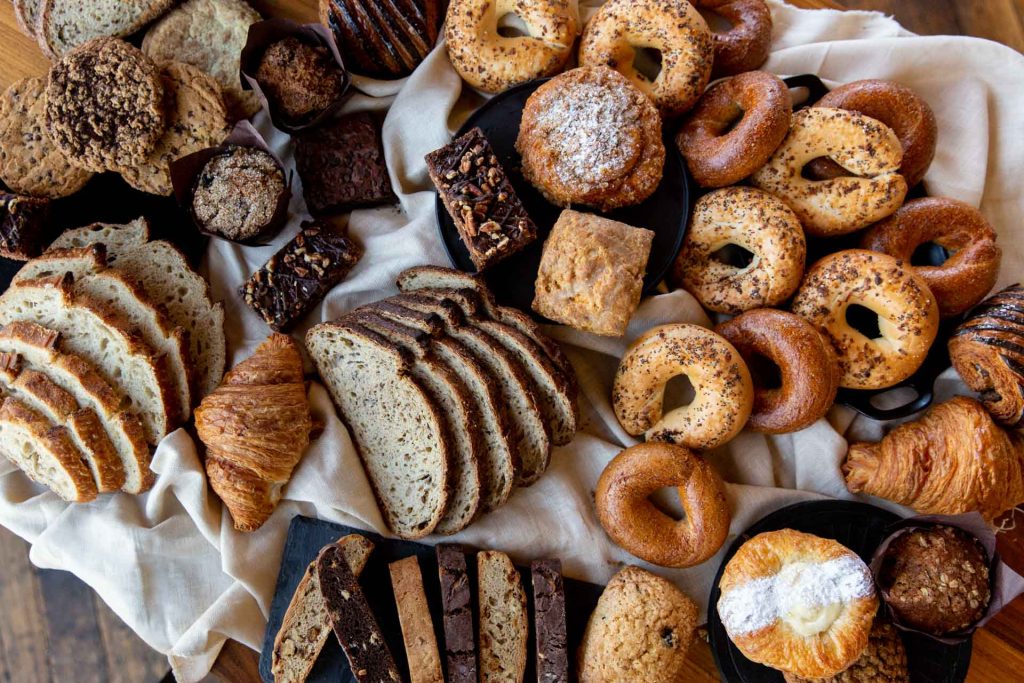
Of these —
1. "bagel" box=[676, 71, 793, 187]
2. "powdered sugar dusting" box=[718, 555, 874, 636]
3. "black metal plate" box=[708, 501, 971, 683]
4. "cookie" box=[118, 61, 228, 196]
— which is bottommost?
"black metal plate" box=[708, 501, 971, 683]

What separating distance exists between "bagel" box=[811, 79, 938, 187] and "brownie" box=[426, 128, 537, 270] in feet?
4.02

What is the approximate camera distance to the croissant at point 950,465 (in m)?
2.48

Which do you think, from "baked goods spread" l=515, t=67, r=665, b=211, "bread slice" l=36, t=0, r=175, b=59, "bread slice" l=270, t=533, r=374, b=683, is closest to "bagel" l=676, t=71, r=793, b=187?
"baked goods spread" l=515, t=67, r=665, b=211

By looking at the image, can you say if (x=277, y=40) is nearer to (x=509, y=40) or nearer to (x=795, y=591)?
(x=509, y=40)

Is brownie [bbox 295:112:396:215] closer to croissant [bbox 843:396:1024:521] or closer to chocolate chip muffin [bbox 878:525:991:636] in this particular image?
croissant [bbox 843:396:1024:521]

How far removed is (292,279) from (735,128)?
1759 mm

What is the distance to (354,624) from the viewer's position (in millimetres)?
2436

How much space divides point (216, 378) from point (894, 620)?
263cm

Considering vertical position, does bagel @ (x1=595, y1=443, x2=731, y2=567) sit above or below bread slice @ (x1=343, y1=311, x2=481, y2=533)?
below

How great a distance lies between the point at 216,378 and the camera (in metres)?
2.72

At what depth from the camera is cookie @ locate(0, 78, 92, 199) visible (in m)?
2.71

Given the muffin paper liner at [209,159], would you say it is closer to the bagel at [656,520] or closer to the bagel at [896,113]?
the bagel at [656,520]

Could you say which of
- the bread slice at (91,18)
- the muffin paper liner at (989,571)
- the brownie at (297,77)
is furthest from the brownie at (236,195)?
the muffin paper liner at (989,571)

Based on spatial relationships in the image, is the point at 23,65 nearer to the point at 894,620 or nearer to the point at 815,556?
the point at 815,556
